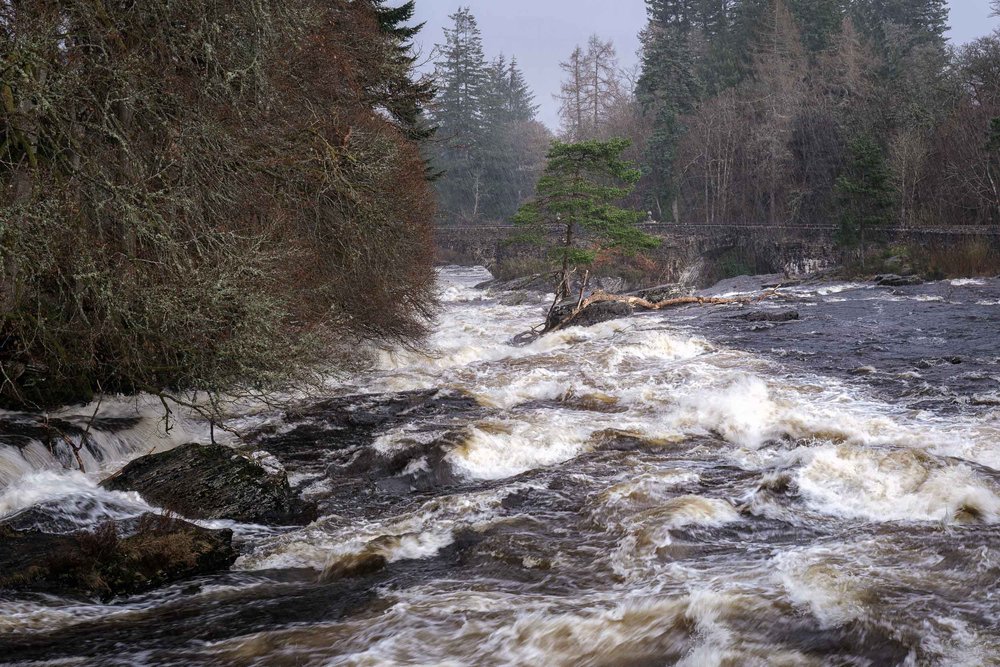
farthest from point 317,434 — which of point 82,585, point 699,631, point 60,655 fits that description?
point 699,631

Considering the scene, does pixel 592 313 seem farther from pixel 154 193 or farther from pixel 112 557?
pixel 112 557

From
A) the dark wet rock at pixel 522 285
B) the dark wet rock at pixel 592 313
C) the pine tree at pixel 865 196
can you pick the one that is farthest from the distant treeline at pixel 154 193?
the pine tree at pixel 865 196

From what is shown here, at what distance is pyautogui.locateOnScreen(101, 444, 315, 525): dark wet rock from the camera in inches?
314

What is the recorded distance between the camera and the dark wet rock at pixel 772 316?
21.4m

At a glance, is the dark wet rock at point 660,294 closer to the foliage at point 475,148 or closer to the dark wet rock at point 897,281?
the dark wet rock at point 897,281

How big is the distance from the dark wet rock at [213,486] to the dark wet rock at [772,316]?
15.8m

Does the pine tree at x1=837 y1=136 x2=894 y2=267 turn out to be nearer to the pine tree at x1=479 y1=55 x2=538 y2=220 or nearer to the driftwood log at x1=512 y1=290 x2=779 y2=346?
the driftwood log at x1=512 y1=290 x2=779 y2=346

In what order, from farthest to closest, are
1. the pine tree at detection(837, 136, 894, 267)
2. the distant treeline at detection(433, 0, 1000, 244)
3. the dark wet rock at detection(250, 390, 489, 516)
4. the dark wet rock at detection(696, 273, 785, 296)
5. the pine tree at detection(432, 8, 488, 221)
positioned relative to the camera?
the pine tree at detection(432, 8, 488, 221) → the distant treeline at detection(433, 0, 1000, 244) → the pine tree at detection(837, 136, 894, 267) → the dark wet rock at detection(696, 273, 785, 296) → the dark wet rock at detection(250, 390, 489, 516)

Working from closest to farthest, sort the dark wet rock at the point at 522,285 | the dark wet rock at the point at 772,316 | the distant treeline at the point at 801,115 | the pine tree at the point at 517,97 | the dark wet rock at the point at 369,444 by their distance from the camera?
the dark wet rock at the point at 369,444 < the dark wet rock at the point at 772,316 < the distant treeline at the point at 801,115 < the dark wet rock at the point at 522,285 < the pine tree at the point at 517,97

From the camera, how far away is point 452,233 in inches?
2094

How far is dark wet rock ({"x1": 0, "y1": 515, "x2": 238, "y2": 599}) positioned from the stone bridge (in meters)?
29.8

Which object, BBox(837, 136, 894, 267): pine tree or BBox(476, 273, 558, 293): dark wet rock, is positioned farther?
BBox(476, 273, 558, 293): dark wet rock

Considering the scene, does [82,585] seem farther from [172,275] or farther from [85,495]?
[172,275]

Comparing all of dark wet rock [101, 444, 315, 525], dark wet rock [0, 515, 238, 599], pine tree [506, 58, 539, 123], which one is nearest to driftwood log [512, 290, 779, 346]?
dark wet rock [101, 444, 315, 525]
